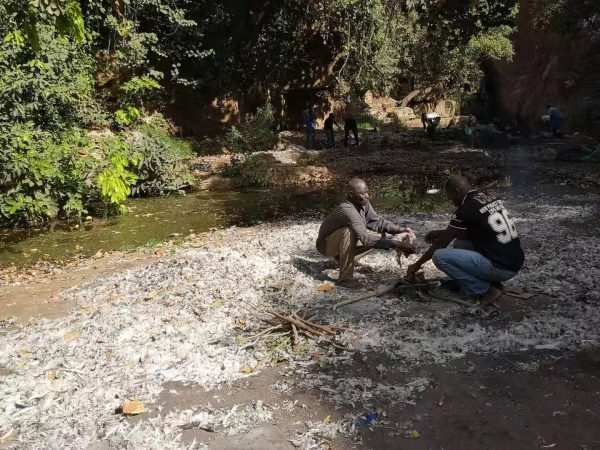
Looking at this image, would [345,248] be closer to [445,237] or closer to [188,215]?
[445,237]

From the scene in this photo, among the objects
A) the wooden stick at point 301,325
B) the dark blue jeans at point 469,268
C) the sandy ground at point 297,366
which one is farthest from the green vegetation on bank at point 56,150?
the dark blue jeans at point 469,268

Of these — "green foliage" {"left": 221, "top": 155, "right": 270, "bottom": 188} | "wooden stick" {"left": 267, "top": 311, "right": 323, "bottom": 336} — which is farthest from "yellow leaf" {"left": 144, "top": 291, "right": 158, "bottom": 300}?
"green foliage" {"left": 221, "top": 155, "right": 270, "bottom": 188}

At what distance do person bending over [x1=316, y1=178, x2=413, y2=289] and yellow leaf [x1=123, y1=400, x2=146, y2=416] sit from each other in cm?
277

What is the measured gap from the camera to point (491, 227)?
15.4 ft

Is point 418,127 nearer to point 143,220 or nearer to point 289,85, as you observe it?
point 289,85

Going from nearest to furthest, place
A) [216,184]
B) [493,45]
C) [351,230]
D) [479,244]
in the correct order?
1. [479,244]
2. [351,230]
3. [216,184]
4. [493,45]

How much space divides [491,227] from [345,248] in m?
1.67

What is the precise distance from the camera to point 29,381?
4.22m

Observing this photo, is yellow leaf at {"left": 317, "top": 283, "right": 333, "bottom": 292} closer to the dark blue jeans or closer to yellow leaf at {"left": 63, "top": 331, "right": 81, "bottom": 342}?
the dark blue jeans

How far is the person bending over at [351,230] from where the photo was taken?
18.3 feet

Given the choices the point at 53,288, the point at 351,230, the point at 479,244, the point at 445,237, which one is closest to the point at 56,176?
the point at 53,288

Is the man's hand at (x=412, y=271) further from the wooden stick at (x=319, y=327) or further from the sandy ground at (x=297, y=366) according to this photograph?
the wooden stick at (x=319, y=327)

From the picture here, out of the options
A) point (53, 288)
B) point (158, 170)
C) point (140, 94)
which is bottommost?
point (53, 288)

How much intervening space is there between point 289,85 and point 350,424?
74.9 ft
